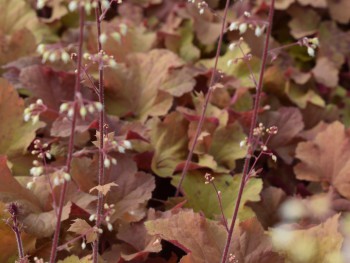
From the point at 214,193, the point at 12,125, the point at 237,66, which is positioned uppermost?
the point at 12,125

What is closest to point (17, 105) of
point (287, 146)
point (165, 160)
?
point (165, 160)

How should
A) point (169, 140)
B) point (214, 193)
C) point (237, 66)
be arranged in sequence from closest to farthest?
point (214, 193)
point (169, 140)
point (237, 66)

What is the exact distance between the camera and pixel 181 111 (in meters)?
2.80

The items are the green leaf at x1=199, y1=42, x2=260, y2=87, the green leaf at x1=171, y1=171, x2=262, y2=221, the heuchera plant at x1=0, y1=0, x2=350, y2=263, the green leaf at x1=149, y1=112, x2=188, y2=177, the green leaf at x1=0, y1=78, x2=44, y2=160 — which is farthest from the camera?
the green leaf at x1=199, y1=42, x2=260, y2=87

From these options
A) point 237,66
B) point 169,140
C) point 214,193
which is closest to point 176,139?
point 169,140

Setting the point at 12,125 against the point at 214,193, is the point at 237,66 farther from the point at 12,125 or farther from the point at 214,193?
the point at 12,125

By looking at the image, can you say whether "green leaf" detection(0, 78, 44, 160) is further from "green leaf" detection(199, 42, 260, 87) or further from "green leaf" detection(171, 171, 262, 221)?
"green leaf" detection(199, 42, 260, 87)

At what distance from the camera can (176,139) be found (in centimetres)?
286

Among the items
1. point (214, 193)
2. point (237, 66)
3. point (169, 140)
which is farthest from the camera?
point (237, 66)

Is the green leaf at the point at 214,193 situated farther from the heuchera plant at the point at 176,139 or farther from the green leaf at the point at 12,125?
the green leaf at the point at 12,125

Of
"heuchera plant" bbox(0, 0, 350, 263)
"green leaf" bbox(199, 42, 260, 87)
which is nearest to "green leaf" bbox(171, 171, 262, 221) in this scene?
"heuchera plant" bbox(0, 0, 350, 263)

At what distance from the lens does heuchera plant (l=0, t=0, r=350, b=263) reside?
Result: 203 cm

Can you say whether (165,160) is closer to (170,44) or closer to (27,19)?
(170,44)

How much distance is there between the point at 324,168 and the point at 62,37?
5.81ft
